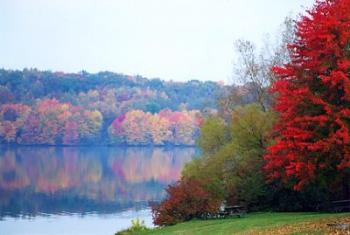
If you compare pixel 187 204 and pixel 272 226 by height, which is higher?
pixel 272 226

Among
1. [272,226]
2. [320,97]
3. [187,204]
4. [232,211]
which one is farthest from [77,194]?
[320,97]

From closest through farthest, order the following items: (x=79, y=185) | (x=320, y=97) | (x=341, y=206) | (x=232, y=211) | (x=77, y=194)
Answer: (x=320, y=97) < (x=341, y=206) < (x=232, y=211) < (x=77, y=194) < (x=79, y=185)

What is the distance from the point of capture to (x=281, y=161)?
29.1m

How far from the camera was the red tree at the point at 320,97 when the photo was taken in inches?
971

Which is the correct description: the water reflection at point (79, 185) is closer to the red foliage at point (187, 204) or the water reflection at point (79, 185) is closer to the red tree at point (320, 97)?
the red foliage at point (187, 204)

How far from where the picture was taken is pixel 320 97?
25.6 meters

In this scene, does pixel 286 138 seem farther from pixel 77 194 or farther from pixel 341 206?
pixel 77 194

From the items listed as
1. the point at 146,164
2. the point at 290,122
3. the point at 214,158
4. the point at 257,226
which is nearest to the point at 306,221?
the point at 257,226

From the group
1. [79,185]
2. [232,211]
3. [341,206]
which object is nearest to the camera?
[341,206]

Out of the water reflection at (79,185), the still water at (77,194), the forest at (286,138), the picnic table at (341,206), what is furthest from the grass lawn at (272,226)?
the water reflection at (79,185)

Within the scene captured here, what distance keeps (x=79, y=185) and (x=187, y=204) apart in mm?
55734

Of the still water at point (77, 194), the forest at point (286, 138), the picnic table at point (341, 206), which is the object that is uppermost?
the forest at point (286, 138)

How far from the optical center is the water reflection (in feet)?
235

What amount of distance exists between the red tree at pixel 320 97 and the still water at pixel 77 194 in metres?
29.6
